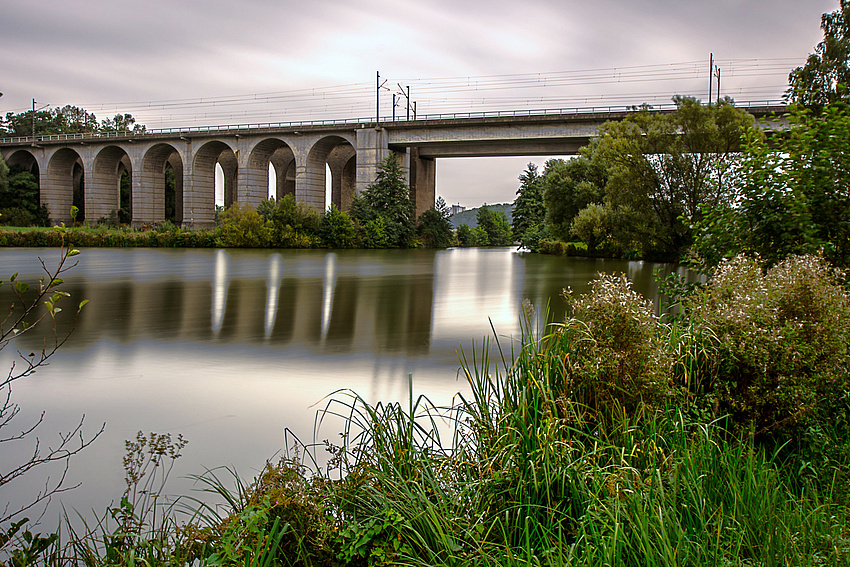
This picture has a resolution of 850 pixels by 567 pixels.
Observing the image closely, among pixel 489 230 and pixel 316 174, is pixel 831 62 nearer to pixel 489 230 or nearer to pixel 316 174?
pixel 316 174

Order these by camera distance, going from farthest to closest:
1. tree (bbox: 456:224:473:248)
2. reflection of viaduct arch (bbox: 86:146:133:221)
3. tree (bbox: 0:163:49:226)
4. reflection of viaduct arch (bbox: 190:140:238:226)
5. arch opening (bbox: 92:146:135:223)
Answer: tree (bbox: 456:224:473:248)
reflection of viaduct arch (bbox: 86:146:133:221)
arch opening (bbox: 92:146:135:223)
tree (bbox: 0:163:49:226)
reflection of viaduct arch (bbox: 190:140:238:226)

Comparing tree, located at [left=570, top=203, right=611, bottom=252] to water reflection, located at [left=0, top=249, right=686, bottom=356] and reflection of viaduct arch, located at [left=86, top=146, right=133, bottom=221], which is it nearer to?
water reflection, located at [left=0, top=249, right=686, bottom=356]

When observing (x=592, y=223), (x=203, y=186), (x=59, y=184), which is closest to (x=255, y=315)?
(x=592, y=223)

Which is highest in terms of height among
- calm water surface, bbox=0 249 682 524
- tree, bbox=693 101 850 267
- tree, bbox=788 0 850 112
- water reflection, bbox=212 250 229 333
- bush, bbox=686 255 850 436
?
tree, bbox=788 0 850 112

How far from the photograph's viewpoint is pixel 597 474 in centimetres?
298

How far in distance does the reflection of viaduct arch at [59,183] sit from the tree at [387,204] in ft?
117

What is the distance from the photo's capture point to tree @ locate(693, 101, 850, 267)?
579 cm

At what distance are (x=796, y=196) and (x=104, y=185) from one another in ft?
229

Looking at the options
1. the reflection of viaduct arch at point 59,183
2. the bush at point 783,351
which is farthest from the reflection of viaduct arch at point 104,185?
the bush at point 783,351

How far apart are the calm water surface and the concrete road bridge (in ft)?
113

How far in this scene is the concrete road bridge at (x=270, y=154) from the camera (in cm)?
4706

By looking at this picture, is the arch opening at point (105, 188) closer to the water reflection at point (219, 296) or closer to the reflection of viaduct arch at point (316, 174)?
the reflection of viaduct arch at point (316, 174)

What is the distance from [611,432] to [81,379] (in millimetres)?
4911

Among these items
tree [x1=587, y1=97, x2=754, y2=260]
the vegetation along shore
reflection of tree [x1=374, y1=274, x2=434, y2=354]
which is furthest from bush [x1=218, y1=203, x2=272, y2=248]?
the vegetation along shore
